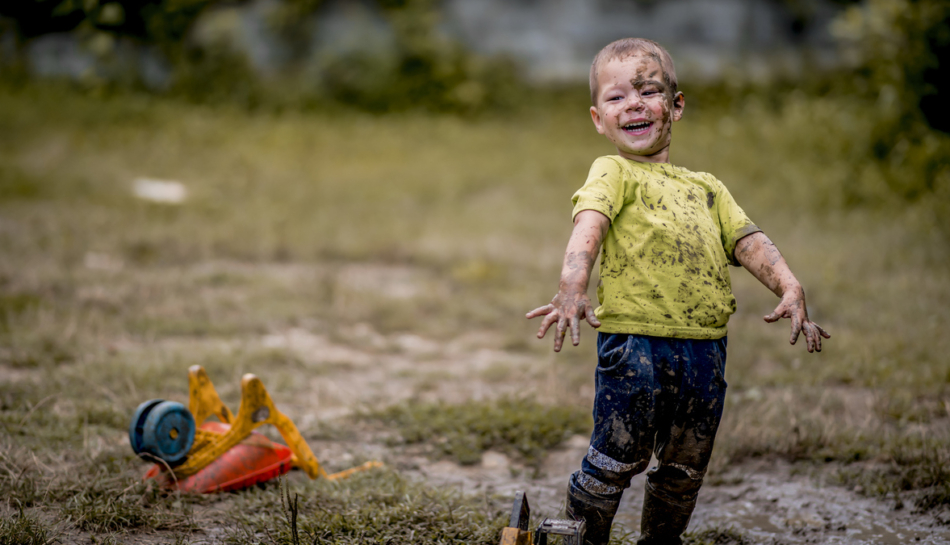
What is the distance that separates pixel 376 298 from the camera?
609 centimetres

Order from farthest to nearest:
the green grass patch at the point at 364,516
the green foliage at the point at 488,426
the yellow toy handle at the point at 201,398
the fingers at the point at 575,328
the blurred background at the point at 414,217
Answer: the blurred background at the point at 414,217 → the green foliage at the point at 488,426 → the yellow toy handle at the point at 201,398 → the green grass patch at the point at 364,516 → the fingers at the point at 575,328

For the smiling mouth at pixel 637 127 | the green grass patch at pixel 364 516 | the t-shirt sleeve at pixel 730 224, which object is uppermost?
the smiling mouth at pixel 637 127

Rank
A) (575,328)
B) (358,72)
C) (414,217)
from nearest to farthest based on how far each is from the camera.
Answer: (575,328) → (414,217) → (358,72)

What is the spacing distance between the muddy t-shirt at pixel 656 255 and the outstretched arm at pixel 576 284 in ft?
0.17

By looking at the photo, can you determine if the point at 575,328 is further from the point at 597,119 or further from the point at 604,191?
the point at 597,119

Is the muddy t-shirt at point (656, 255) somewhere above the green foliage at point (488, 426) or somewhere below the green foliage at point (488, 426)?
above

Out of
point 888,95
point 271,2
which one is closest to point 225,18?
point 271,2

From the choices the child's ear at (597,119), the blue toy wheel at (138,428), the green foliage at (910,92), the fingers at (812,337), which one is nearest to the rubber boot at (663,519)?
the fingers at (812,337)

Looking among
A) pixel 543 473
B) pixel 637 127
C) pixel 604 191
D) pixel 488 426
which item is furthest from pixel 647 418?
pixel 488 426

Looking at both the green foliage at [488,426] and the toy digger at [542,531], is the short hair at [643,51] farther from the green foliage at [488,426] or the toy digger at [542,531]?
the green foliage at [488,426]

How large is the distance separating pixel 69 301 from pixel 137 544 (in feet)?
11.3

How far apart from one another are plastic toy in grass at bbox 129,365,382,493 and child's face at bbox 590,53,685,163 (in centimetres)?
164

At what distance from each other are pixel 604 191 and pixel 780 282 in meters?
0.61

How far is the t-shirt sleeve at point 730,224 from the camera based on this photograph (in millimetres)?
2383
